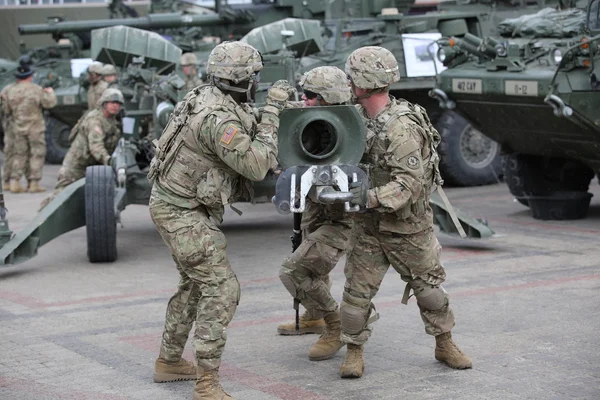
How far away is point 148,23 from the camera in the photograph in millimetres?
18297

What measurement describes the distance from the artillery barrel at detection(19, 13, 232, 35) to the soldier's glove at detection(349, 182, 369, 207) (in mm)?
12328

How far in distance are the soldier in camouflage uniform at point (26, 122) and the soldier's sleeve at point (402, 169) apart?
435 inches

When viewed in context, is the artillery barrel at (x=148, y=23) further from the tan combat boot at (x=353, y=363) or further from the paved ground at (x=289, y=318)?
the tan combat boot at (x=353, y=363)

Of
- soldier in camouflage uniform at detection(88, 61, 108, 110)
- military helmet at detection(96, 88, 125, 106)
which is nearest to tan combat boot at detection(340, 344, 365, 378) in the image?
military helmet at detection(96, 88, 125, 106)

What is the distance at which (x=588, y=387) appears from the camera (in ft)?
19.9

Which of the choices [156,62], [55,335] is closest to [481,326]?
[55,335]

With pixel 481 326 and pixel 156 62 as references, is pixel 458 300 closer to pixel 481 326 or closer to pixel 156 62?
pixel 481 326

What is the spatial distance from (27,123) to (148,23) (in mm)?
2810

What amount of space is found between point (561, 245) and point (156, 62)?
4619 mm

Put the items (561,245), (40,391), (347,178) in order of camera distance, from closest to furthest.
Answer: (347,178), (40,391), (561,245)

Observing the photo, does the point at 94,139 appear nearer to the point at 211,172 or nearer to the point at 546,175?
the point at 546,175

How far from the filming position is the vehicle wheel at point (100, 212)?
10289 mm

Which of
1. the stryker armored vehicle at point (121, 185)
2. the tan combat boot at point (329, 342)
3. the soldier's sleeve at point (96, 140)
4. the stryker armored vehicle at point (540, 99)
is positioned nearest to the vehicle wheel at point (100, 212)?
the stryker armored vehicle at point (121, 185)

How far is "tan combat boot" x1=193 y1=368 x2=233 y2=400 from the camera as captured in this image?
19.3ft
